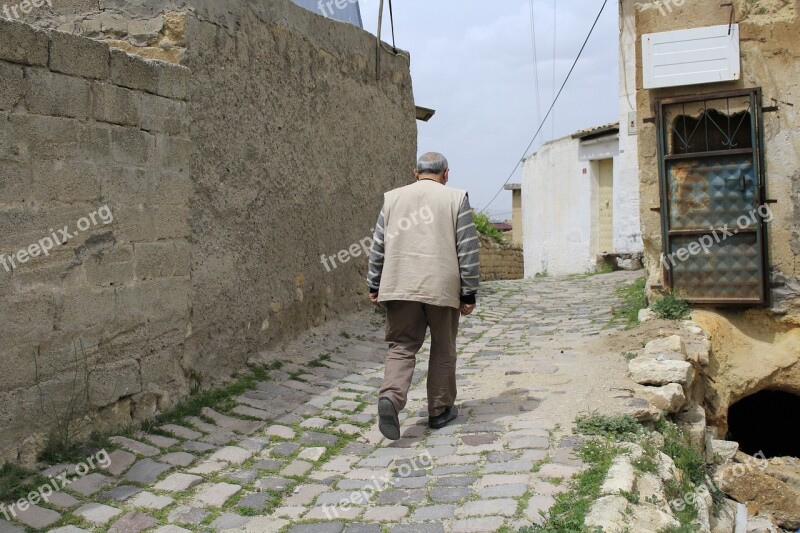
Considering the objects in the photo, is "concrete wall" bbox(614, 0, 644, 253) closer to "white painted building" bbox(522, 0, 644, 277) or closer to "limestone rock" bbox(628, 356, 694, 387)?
"white painted building" bbox(522, 0, 644, 277)

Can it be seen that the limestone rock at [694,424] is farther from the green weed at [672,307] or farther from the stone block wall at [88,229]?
the stone block wall at [88,229]

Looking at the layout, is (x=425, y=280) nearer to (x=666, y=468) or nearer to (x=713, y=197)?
(x=666, y=468)

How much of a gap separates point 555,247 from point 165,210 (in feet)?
58.5

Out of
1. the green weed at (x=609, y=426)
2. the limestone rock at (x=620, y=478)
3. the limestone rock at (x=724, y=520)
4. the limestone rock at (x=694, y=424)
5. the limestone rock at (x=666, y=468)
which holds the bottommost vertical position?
the limestone rock at (x=724, y=520)

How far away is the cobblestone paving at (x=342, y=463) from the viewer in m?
3.93

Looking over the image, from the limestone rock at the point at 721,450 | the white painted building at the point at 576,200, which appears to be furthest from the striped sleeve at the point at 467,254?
the white painted building at the point at 576,200

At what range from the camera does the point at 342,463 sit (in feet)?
15.8

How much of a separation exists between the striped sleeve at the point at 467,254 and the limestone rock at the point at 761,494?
95.6 inches

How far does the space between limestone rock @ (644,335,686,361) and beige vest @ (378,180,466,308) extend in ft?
6.42

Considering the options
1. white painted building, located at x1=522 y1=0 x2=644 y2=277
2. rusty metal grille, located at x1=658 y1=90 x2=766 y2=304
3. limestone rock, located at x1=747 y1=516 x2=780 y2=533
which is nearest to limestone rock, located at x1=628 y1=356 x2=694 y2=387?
limestone rock, located at x1=747 y1=516 x2=780 y2=533

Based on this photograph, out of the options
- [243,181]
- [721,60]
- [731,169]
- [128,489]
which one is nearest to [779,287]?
[731,169]

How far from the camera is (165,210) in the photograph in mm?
5449

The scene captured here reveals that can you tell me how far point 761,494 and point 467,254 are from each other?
2961 millimetres

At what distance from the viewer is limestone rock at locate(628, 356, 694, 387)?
5.66 meters
